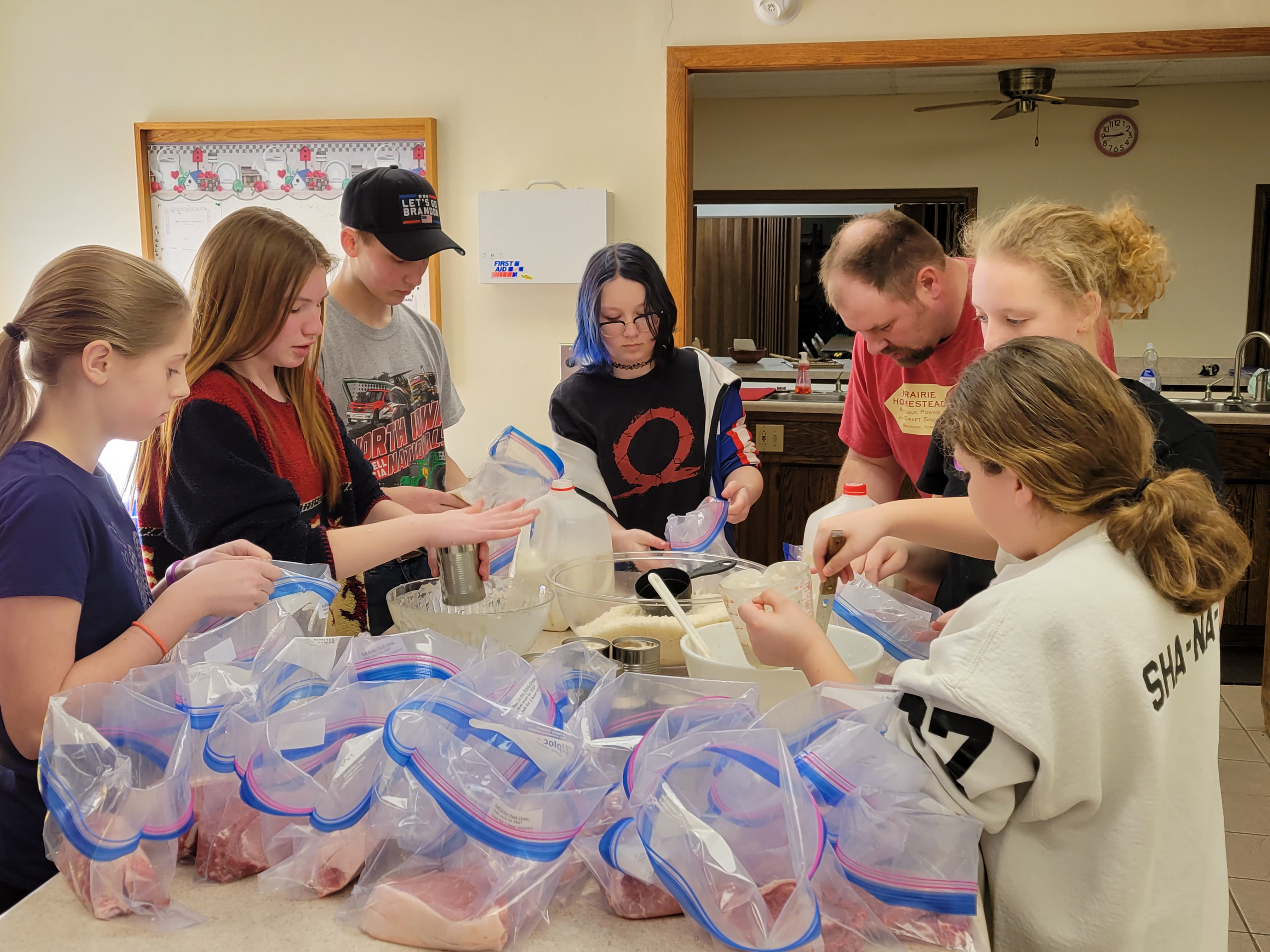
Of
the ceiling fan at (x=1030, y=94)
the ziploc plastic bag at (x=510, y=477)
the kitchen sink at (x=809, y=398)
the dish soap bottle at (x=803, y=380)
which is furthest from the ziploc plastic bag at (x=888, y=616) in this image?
the ceiling fan at (x=1030, y=94)

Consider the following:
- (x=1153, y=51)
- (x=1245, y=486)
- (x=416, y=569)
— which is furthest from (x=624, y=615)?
(x=1245, y=486)

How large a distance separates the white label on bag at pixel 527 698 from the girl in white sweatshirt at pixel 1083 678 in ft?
1.12

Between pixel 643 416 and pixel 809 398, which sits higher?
pixel 643 416

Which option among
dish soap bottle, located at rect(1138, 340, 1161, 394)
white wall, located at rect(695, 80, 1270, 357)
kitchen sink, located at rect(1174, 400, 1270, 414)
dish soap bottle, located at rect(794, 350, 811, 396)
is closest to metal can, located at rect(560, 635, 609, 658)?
dish soap bottle, located at rect(794, 350, 811, 396)

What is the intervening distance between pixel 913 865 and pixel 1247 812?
2.71 metres

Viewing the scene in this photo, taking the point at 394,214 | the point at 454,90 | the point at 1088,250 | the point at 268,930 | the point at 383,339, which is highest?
the point at 454,90

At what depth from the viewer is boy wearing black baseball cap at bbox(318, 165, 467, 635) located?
220 cm

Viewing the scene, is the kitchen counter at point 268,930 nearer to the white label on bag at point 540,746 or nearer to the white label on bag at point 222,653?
the white label on bag at point 540,746

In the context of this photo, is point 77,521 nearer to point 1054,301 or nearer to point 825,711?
point 825,711

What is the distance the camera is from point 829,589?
1394 millimetres

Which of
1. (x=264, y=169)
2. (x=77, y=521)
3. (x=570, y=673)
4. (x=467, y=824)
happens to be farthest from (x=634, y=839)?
(x=264, y=169)

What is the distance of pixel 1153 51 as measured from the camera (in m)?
3.30

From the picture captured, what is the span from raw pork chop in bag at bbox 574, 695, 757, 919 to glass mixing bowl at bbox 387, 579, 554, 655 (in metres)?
0.43

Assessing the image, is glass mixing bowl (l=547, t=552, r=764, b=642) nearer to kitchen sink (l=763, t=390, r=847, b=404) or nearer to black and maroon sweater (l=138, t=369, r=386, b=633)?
black and maroon sweater (l=138, t=369, r=386, b=633)
